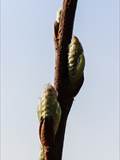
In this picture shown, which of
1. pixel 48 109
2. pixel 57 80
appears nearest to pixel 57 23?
pixel 57 80

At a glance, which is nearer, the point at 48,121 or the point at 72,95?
the point at 48,121

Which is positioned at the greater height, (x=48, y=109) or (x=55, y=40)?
(x=55, y=40)

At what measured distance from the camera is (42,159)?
118 cm

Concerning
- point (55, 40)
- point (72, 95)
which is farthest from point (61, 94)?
point (55, 40)

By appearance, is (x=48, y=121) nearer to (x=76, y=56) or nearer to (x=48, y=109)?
(x=48, y=109)

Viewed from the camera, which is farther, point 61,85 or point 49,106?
point 61,85

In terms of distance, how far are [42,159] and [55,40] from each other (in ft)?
1.09

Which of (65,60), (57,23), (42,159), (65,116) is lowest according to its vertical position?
(42,159)

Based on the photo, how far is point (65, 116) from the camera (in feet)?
4.00

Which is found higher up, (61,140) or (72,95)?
(72,95)

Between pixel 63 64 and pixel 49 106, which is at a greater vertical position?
pixel 63 64

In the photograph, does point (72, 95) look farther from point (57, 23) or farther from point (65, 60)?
point (57, 23)

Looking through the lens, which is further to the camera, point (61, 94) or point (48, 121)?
point (61, 94)

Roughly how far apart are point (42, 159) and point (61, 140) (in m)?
0.07
